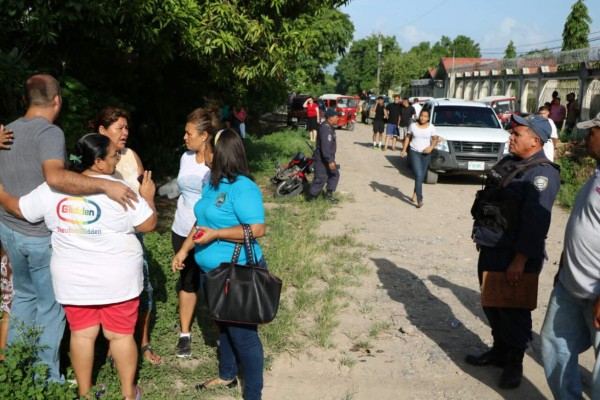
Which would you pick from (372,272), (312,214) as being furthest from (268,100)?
(372,272)

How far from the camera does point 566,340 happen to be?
3.15 m

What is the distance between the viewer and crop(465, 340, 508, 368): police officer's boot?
4.33m

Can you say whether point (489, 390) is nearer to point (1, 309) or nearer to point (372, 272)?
point (372, 272)

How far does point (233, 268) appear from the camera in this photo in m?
3.34

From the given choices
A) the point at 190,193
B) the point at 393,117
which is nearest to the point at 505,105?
the point at 393,117

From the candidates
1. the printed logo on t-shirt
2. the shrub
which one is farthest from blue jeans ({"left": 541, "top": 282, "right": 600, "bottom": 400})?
the shrub

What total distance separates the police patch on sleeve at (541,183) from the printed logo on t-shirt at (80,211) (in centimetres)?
283

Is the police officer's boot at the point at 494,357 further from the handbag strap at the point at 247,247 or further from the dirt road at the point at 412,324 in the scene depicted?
the handbag strap at the point at 247,247

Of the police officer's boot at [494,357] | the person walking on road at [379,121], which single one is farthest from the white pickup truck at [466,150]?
the police officer's boot at [494,357]

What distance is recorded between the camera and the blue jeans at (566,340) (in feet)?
10.2

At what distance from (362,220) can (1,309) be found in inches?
247

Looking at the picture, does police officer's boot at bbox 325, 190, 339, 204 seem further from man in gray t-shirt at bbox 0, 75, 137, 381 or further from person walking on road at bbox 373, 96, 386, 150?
person walking on road at bbox 373, 96, 386, 150

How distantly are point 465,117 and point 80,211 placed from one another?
12168 millimetres

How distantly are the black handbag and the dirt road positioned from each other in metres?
0.94
